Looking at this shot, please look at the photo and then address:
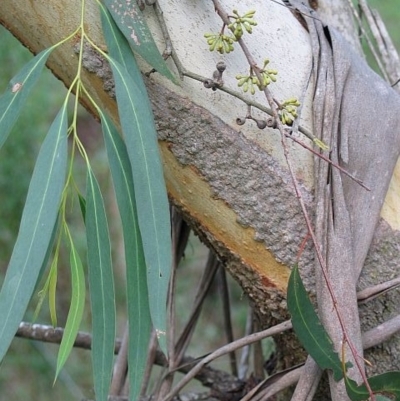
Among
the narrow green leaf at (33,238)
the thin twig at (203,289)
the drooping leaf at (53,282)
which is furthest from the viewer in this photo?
the thin twig at (203,289)

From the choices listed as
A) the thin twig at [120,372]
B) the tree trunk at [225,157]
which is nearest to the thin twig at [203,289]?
the thin twig at [120,372]

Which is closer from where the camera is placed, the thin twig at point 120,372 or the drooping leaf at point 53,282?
the drooping leaf at point 53,282

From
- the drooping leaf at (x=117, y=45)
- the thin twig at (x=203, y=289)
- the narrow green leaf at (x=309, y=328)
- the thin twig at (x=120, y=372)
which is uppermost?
the drooping leaf at (x=117, y=45)

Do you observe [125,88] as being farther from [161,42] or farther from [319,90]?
[319,90]

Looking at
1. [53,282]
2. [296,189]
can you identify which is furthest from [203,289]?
[296,189]

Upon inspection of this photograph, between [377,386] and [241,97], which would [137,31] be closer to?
[241,97]

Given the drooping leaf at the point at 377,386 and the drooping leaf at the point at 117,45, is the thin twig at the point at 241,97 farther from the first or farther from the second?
the drooping leaf at the point at 377,386

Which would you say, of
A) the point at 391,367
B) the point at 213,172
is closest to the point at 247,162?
the point at 213,172

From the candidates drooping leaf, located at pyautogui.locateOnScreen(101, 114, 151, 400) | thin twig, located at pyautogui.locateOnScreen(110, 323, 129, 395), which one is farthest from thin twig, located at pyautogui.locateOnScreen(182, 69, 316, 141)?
thin twig, located at pyautogui.locateOnScreen(110, 323, 129, 395)
